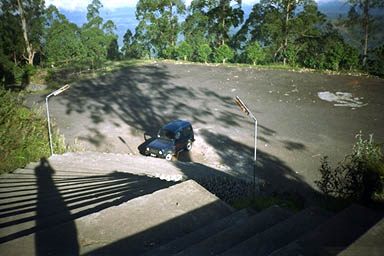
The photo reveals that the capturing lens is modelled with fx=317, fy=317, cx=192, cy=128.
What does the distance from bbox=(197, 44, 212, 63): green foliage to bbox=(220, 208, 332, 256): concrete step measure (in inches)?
1349

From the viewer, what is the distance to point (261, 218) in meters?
4.23

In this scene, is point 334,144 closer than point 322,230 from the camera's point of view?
No

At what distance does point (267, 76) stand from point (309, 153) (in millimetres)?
16598

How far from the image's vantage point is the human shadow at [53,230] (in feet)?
11.7

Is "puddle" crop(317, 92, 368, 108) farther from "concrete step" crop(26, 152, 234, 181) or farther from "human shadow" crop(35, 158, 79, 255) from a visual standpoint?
"human shadow" crop(35, 158, 79, 255)

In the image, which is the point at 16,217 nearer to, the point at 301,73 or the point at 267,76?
the point at 267,76

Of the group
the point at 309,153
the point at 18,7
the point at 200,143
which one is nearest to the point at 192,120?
the point at 200,143

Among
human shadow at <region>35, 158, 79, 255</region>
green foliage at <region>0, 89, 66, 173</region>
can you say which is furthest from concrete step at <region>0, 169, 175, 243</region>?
green foliage at <region>0, 89, 66, 173</region>

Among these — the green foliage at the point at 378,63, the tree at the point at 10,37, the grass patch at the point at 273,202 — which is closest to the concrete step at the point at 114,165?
the grass patch at the point at 273,202

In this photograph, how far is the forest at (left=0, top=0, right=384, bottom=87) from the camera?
2942 centimetres

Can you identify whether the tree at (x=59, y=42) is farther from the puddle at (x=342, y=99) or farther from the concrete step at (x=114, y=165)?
the concrete step at (x=114, y=165)

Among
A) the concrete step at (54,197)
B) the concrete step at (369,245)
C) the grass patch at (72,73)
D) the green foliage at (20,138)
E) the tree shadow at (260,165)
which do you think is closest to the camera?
the concrete step at (369,245)

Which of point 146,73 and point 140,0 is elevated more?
point 140,0

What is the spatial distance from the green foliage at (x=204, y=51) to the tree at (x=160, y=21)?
5.03 metres
